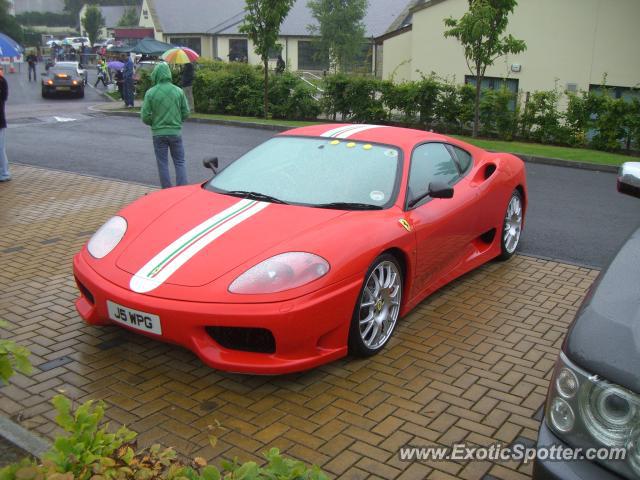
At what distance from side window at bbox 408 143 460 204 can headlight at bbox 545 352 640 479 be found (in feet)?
8.83

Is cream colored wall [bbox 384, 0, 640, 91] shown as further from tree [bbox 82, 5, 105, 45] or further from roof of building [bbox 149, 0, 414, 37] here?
tree [bbox 82, 5, 105, 45]

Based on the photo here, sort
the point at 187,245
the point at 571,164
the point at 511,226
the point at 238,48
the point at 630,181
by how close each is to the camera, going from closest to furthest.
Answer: the point at 630,181, the point at 187,245, the point at 511,226, the point at 571,164, the point at 238,48

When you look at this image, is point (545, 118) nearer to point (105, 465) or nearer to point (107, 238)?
point (107, 238)

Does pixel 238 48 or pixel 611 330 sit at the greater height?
pixel 238 48

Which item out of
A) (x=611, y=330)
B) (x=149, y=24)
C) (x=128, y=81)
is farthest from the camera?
(x=149, y=24)

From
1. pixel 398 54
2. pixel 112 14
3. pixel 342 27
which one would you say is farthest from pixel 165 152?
pixel 112 14

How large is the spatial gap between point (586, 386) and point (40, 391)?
304 cm

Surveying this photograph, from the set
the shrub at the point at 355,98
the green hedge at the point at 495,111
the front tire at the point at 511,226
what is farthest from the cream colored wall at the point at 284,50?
the front tire at the point at 511,226

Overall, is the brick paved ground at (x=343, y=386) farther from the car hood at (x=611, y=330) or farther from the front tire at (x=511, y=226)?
the car hood at (x=611, y=330)

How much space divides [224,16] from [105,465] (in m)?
68.1

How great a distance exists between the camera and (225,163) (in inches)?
487

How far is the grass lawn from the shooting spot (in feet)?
44.8

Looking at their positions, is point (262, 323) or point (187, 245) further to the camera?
point (187, 245)

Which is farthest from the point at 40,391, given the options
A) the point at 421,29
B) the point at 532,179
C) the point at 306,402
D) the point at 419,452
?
the point at 421,29
